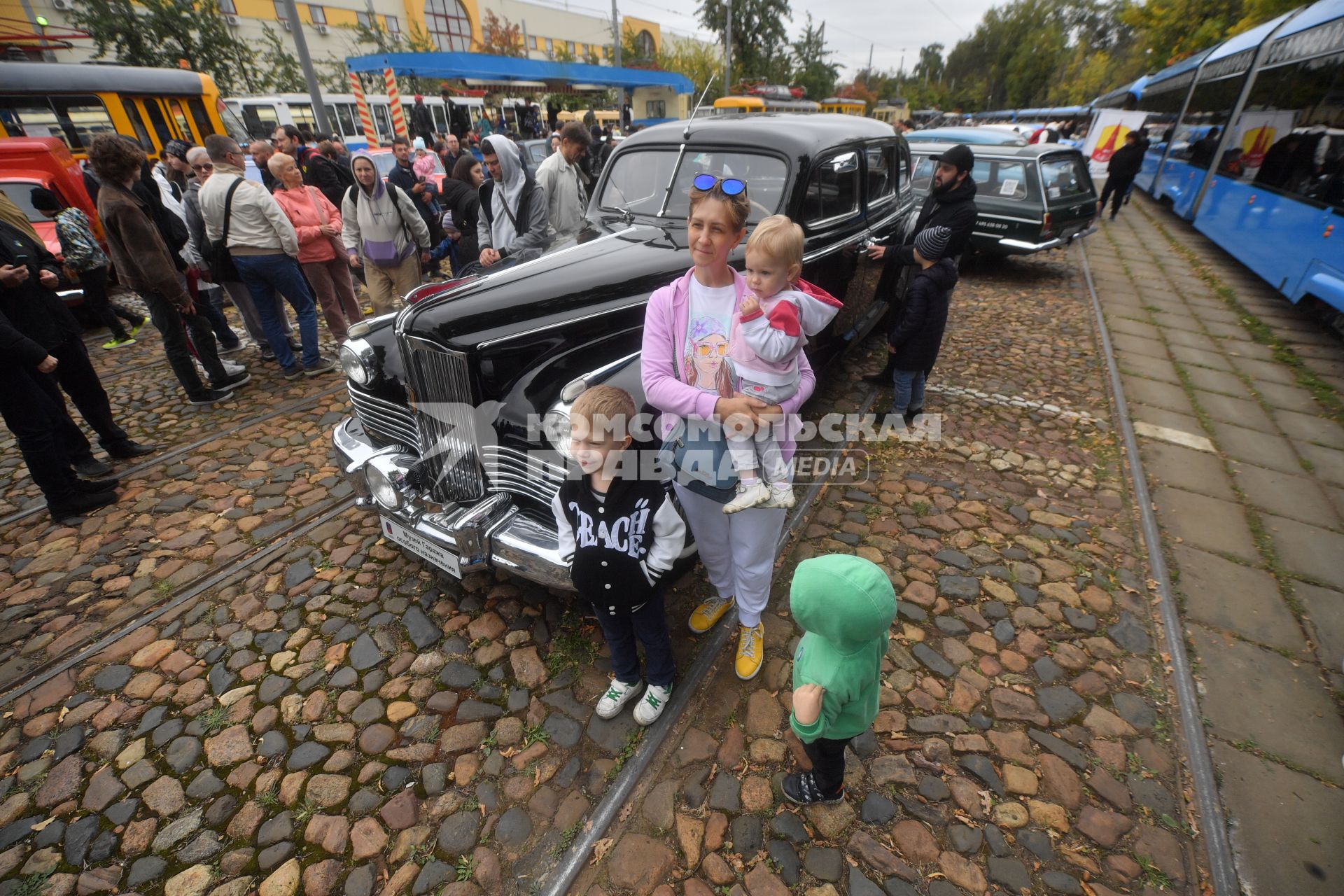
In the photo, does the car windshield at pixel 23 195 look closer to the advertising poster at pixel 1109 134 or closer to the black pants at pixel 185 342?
the black pants at pixel 185 342

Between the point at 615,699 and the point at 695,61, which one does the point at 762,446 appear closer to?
the point at 615,699

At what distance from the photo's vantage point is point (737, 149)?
3.81 meters

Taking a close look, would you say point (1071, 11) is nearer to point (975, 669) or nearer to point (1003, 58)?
point (1003, 58)

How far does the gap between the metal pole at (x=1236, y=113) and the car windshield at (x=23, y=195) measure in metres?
17.1

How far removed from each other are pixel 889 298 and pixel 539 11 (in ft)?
192

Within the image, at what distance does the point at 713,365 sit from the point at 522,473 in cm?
106

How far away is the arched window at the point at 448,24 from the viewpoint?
4156cm

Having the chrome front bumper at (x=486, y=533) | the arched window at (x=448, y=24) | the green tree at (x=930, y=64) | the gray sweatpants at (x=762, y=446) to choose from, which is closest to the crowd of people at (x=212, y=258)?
the chrome front bumper at (x=486, y=533)

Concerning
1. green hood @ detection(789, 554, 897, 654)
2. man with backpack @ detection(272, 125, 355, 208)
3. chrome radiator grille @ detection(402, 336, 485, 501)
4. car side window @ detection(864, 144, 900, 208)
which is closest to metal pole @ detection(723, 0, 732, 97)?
man with backpack @ detection(272, 125, 355, 208)

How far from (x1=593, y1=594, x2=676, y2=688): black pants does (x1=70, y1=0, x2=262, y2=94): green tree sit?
26.4 metres

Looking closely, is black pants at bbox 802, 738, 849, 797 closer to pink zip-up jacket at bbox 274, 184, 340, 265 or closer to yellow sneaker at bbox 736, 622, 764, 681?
yellow sneaker at bbox 736, 622, 764, 681

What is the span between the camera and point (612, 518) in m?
1.99

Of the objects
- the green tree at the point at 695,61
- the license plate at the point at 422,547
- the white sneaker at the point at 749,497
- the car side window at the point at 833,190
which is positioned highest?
the green tree at the point at 695,61

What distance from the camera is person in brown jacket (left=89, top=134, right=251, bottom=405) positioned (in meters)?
4.03
